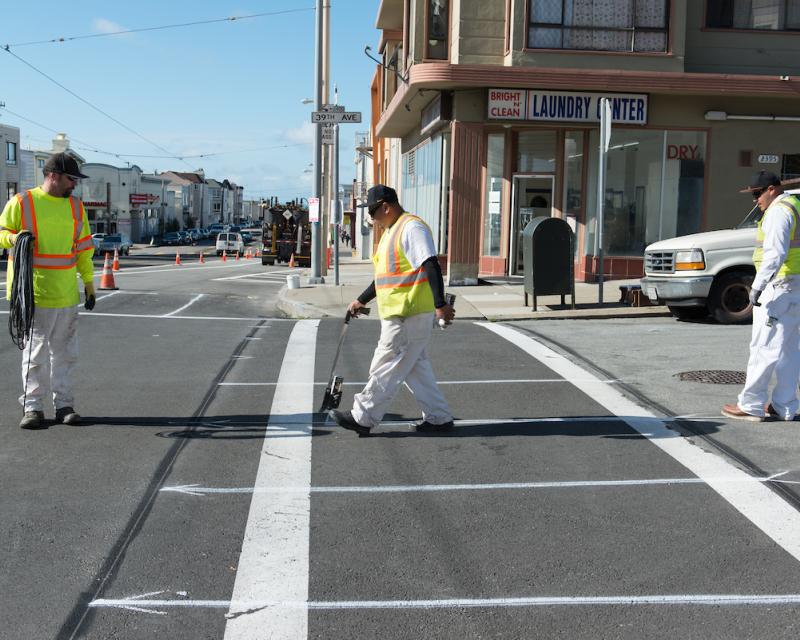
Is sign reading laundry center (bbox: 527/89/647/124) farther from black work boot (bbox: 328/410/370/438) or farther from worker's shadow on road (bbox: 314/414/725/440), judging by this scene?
black work boot (bbox: 328/410/370/438)

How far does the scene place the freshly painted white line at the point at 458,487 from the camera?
5.86 meters

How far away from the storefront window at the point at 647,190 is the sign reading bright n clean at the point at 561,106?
2.36ft

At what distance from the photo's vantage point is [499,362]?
10.7m

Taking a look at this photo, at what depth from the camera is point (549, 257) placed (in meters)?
15.5

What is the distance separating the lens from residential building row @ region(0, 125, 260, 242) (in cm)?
6738

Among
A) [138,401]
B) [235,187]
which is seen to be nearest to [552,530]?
[138,401]

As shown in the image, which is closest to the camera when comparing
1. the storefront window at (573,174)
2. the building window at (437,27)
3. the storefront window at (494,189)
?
the storefront window at (573,174)

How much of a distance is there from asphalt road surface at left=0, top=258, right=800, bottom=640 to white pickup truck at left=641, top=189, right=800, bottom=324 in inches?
206

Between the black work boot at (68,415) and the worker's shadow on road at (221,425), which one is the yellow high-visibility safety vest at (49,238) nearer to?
the black work boot at (68,415)

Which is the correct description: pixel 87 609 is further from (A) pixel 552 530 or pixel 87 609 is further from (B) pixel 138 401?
(B) pixel 138 401

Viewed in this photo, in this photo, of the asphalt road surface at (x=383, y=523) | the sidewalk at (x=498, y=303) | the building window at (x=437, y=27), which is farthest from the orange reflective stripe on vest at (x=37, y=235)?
the building window at (x=437, y=27)

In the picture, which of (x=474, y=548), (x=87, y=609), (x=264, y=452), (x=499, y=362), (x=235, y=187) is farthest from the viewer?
(x=235, y=187)

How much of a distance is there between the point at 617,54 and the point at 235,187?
7059 inches

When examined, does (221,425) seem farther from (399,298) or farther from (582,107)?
(582,107)
